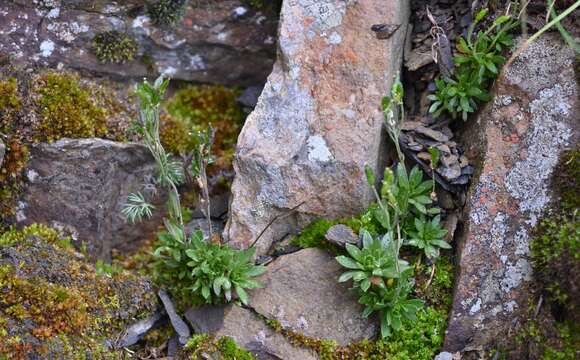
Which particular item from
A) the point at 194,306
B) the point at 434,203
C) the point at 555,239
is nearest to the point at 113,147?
the point at 194,306

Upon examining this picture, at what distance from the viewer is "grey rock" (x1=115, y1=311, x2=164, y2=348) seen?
4.62m

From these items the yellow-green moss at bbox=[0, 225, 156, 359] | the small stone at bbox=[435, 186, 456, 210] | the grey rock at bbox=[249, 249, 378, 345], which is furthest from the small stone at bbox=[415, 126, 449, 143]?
the yellow-green moss at bbox=[0, 225, 156, 359]

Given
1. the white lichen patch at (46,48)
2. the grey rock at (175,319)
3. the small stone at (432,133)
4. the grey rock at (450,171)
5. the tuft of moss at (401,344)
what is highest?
the white lichen patch at (46,48)

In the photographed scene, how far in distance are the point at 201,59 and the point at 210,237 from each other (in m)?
1.62

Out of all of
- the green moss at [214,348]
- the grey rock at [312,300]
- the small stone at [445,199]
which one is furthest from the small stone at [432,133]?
the green moss at [214,348]

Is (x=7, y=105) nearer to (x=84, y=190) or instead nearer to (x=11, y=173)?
(x=11, y=173)

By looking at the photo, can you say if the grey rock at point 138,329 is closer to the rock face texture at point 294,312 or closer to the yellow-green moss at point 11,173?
the rock face texture at point 294,312

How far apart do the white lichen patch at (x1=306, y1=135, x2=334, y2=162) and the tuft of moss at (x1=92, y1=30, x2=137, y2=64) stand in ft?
5.25

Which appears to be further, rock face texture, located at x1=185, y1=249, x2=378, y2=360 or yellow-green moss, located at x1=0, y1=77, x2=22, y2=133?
yellow-green moss, located at x1=0, y1=77, x2=22, y2=133

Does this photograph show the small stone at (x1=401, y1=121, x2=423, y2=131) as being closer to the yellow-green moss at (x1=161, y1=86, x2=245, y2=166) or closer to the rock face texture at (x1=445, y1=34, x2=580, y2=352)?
the rock face texture at (x1=445, y1=34, x2=580, y2=352)

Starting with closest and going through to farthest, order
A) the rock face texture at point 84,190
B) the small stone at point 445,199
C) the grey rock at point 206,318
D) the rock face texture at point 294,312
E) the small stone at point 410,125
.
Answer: the rock face texture at point 294,312 → the grey rock at point 206,318 → the small stone at point 445,199 → the small stone at point 410,125 → the rock face texture at point 84,190

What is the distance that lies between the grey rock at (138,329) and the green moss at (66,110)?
1369 mm

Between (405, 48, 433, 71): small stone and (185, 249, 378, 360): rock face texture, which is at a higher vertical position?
(405, 48, 433, 71): small stone

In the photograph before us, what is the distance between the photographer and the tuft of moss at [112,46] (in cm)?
535
